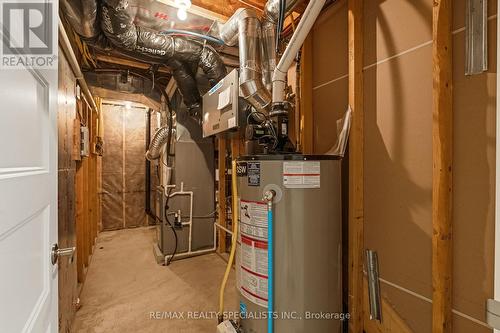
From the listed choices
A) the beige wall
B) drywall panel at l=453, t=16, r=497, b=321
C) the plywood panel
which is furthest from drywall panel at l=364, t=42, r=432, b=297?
the plywood panel

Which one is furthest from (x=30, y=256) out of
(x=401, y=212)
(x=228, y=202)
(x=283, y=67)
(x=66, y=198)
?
(x=228, y=202)

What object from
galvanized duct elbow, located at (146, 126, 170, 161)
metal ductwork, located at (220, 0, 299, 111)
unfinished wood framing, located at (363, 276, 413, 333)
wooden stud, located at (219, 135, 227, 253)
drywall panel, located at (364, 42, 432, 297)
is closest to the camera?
drywall panel, located at (364, 42, 432, 297)

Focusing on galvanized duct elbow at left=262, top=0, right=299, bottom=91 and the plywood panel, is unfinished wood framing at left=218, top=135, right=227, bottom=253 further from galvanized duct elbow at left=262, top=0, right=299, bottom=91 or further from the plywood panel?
the plywood panel

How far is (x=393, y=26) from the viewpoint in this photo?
139cm

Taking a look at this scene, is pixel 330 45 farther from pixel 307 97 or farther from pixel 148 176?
pixel 148 176

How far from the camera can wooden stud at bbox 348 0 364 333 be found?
4.99ft

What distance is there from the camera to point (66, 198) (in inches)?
66.2

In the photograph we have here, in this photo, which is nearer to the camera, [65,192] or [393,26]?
[393,26]

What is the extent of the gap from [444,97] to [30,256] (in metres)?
1.62

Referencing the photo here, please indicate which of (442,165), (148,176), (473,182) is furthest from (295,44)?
(148,176)

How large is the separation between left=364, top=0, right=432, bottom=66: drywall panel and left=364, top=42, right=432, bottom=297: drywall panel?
68 millimetres

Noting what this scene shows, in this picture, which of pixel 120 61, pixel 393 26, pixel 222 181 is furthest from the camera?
pixel 222 181

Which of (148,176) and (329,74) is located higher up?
(329,74)

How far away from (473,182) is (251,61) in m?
1.49
